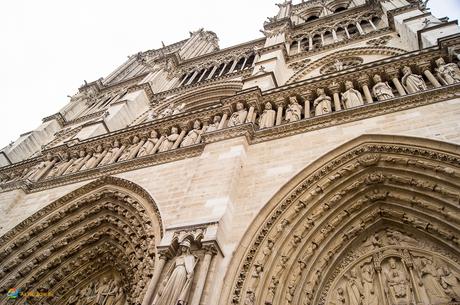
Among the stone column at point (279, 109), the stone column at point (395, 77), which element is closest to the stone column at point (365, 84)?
the stone column at point (395, 77)

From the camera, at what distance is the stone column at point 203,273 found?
370cm

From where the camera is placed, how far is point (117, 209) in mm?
7000

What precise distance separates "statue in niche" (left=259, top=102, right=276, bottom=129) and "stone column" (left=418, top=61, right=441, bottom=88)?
3.08m

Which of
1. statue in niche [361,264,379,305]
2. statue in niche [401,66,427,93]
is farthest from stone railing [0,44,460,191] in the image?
statue in niche [361,264,379,305]

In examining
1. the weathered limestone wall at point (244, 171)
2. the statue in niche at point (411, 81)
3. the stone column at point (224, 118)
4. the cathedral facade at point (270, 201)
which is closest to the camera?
the cathedral facade at point (270, 201)

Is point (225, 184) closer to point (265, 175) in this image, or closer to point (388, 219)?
point (265, 175)

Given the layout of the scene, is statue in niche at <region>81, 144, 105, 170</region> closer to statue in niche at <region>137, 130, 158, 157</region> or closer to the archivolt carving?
statue in niche at <region>137, 130, 158, 157</region>

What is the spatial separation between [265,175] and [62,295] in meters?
5.16

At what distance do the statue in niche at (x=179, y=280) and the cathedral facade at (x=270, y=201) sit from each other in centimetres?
2

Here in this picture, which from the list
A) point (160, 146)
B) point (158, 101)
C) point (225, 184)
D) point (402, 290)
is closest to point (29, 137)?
point (158, 101)

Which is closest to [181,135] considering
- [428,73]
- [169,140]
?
[169,140]

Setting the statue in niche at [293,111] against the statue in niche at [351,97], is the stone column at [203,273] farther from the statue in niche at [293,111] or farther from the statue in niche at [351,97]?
the statue in niche at [351,97]

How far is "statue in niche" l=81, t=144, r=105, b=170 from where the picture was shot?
870cm

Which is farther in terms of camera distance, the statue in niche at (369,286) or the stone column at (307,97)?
the stone column at (307,97)
